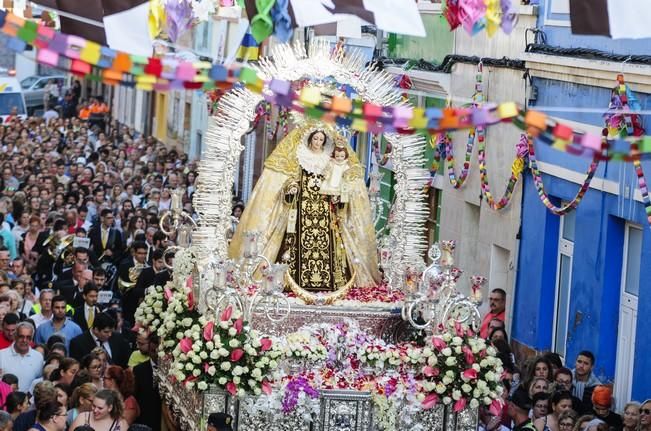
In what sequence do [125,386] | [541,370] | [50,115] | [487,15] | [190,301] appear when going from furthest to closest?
[50,115] < [541,370] < [190,301] < [125,386] < [487,15]

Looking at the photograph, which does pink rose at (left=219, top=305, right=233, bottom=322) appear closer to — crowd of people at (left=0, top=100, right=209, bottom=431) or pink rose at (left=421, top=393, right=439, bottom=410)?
crowd of people at (left=0, top=100, right=209, bottom=431)

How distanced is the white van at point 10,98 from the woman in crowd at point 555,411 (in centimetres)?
3365

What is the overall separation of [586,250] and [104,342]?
509cm

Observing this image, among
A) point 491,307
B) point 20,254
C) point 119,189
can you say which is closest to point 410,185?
point 491,307

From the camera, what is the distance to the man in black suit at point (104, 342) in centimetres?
1692

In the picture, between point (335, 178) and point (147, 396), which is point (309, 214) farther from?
point (147, 396)

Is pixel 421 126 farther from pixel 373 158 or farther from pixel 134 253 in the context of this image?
pixel 373 158

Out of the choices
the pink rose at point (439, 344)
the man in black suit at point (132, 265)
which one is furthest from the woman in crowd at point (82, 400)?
the man in black suit at point (132, 265)

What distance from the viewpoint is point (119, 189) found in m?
30.1

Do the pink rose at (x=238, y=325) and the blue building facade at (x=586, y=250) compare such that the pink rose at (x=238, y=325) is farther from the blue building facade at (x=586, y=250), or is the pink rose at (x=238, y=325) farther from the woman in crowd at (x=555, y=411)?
the blue building facade at (x=586, y=250)

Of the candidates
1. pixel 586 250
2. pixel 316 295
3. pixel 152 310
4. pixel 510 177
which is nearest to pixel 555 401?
pixel 316 295

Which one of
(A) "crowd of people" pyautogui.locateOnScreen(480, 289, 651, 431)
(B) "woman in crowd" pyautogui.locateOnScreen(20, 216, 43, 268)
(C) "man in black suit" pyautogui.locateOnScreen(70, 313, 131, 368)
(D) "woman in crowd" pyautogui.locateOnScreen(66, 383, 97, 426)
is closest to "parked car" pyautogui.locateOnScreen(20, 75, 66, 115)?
(B) "woman in crowd" pyautogui.locateOnScreen(20, 216, 43, 268)

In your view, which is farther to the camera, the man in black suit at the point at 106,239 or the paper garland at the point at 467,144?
the man in black suit at the point at 106,239

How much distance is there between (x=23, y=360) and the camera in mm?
15898
